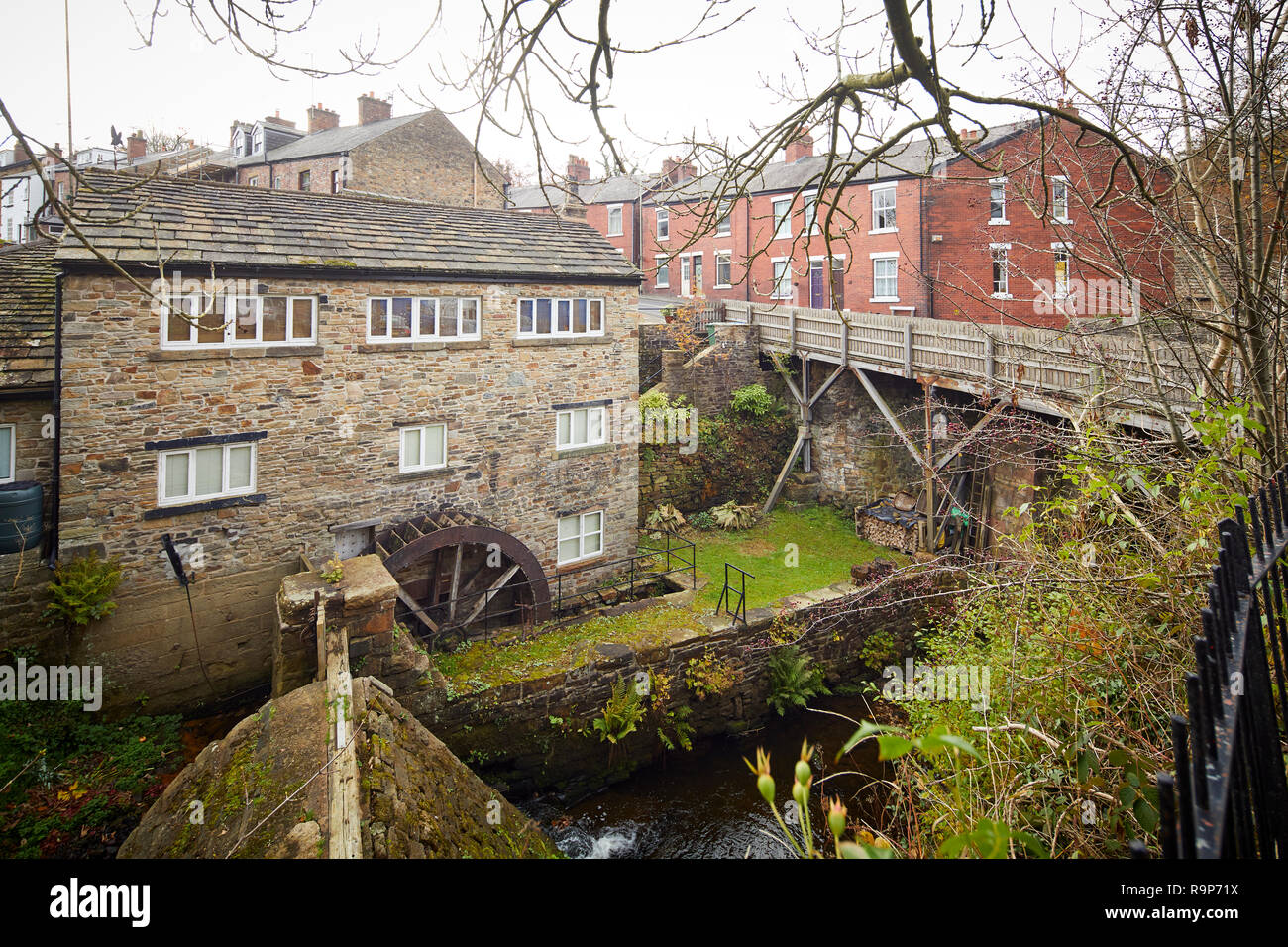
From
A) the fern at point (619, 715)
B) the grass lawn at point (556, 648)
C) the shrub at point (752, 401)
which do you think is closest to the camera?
the grass lawn at point (556, 648)

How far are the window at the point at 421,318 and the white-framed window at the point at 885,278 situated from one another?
1698 centimetres

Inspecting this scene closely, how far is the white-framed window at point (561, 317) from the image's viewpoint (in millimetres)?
15117

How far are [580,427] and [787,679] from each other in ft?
21.4

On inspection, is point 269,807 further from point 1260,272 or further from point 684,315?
point 684,315

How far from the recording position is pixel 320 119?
122 feet

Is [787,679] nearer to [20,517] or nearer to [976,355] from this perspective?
[976,355]

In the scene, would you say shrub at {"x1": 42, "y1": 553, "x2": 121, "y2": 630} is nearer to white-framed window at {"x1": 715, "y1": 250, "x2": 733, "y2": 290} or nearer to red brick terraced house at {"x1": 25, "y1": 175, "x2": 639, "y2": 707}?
red brick terraced house at {"x1": 25, "y1": 175, "x2": 639, "y2": 707}

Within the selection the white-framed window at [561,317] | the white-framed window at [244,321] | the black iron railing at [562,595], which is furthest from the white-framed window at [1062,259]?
the white-framed window at [244,321]

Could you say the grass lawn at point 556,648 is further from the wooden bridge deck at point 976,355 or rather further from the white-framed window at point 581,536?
the wooden bridge deck at point 976,355

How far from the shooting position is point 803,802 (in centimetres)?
199

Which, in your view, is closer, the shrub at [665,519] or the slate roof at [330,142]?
the shrub at [665,519]

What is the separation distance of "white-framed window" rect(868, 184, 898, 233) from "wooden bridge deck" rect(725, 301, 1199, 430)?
5870 mm

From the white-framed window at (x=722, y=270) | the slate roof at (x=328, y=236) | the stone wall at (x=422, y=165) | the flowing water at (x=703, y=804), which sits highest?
the stone wall at (x=422, y=165)
